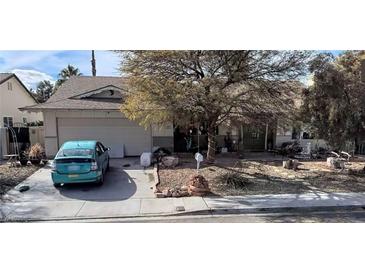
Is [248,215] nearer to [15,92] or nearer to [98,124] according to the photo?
[98,124]

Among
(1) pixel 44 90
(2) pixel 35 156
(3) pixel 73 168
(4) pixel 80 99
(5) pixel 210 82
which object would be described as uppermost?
(1) pixel 44 90

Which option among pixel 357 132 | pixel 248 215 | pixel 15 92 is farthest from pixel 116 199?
pixel 15 92

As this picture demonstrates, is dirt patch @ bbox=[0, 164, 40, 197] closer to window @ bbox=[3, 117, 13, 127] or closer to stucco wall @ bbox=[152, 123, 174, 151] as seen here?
stucco wall @ bbox=[152, 123, 174, 151]

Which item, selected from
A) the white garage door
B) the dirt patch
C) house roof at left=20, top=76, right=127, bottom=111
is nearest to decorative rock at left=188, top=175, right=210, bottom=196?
the dirt patch

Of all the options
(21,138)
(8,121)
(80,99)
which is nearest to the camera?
(21,138)

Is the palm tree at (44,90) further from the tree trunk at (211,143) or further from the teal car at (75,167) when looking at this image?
the teal car at (75,167)

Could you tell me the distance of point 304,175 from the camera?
9977 millimetres

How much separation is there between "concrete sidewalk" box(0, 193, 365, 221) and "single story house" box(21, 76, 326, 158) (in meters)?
5.50

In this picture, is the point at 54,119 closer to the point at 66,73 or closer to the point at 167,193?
the point at 167,193

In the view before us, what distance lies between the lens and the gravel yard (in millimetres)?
8125

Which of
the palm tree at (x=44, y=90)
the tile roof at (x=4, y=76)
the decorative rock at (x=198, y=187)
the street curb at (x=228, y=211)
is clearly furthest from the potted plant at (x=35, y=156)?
the palm tree at (x=44, y=90)

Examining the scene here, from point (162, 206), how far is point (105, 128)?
8218 mm

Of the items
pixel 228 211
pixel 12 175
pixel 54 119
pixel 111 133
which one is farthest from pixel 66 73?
pixel 228 211

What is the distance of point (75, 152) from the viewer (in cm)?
807
